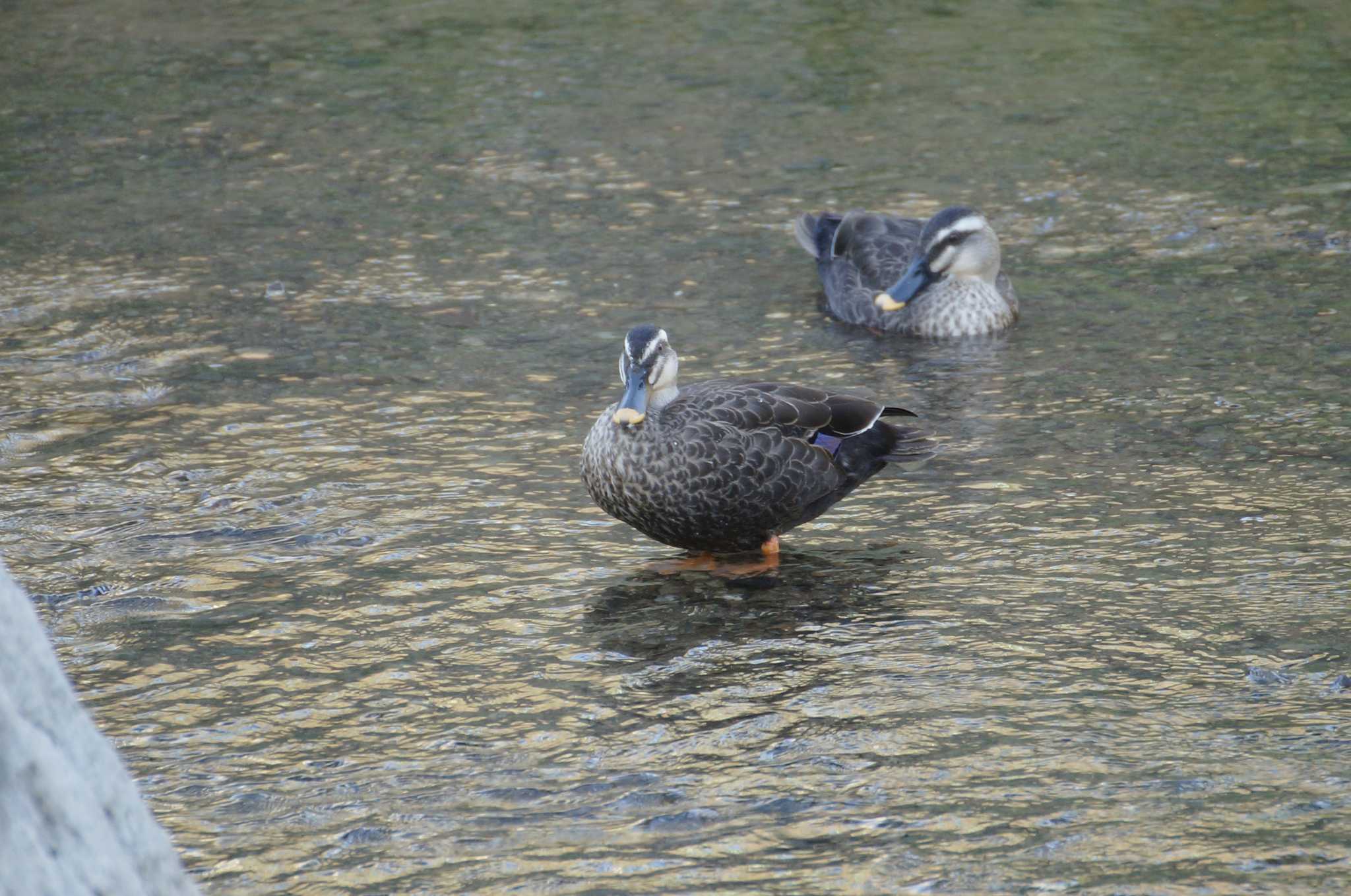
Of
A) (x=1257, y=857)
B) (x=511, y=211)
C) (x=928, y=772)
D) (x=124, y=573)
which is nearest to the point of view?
(x=1257, y=857)

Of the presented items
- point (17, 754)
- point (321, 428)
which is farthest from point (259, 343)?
point (17, 754)

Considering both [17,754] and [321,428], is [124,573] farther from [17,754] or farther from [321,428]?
[17,754]

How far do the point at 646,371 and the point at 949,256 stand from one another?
373 cm

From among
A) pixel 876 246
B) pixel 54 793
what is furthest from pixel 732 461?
pixel 876 246

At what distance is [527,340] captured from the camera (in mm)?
9141

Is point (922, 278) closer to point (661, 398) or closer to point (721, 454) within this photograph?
point (661, 398)

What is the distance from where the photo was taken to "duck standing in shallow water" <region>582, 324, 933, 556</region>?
6.02 metres

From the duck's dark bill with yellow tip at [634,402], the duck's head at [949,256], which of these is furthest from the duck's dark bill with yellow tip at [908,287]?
the duck's dark bill with yellow tip at [634,402]

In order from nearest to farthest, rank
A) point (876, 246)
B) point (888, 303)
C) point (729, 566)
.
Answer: point (729, 566)
point (888, 303)
point (876, 246)

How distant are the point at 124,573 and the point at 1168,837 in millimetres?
3990

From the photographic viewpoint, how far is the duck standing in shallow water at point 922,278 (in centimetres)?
940

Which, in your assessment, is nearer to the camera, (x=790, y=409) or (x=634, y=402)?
(x=634, y=402)

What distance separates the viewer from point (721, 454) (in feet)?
19.9

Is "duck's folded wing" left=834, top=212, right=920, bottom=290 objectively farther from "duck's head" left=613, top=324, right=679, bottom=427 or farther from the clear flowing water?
"duck's head" left=613, top=324, right=679, bottom=427
